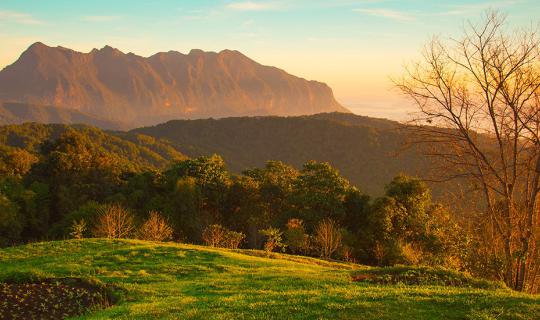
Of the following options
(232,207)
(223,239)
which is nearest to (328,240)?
(223,239)

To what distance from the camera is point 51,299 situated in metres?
18.6

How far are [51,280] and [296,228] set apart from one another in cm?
3219

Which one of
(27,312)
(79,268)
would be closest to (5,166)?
(79,268)

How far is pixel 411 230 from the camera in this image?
52.2m

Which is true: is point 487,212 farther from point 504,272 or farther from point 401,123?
point 401,123

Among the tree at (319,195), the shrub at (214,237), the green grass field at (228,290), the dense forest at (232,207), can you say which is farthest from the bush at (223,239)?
the green grass field at (228,290)

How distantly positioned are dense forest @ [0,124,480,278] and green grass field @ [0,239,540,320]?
15.6 metres

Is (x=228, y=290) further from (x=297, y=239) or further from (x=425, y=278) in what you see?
(x=297, y=239)

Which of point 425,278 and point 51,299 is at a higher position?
point 425,278

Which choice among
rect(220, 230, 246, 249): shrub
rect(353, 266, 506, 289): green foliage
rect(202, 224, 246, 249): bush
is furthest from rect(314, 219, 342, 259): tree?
rect(353, 266, 506, 289): green foliage

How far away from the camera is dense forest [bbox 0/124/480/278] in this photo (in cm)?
5019

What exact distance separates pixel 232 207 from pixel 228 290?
49505 millimetres

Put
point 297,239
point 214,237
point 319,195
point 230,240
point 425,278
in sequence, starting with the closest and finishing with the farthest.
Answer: point 425,278 → point 214,237 → point 230,240 → point 297,239 → point 319,195

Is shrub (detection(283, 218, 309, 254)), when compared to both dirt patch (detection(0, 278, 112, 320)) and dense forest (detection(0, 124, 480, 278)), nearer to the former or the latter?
dense forest (detection(0, 124, 480, 278))
